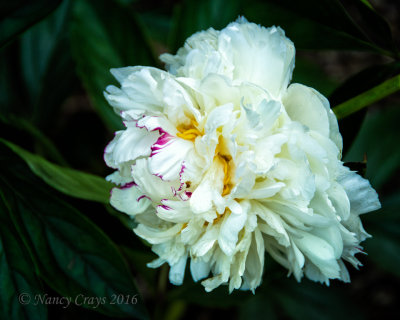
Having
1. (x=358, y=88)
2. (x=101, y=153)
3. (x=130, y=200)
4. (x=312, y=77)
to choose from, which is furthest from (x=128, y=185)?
(x=312, y=77)

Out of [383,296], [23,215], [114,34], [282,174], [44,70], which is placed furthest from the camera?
[383,296]

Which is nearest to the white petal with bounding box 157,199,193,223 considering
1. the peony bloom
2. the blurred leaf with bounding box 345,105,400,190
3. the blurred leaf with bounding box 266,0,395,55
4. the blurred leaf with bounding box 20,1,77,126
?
the peony bloom

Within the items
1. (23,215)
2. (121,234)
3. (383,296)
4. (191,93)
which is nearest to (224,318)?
(383,296)

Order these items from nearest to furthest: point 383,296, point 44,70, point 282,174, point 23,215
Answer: point 282,174
point 23,215
point 44,70
point 383,296

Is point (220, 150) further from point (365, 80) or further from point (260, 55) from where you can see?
point (365, 80)

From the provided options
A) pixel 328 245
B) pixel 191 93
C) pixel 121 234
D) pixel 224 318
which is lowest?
pixel 224 318

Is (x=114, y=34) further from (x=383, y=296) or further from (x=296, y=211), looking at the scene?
(x=383, y=296)

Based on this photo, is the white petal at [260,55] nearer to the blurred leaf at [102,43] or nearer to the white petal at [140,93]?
the white petal at [140,93]
